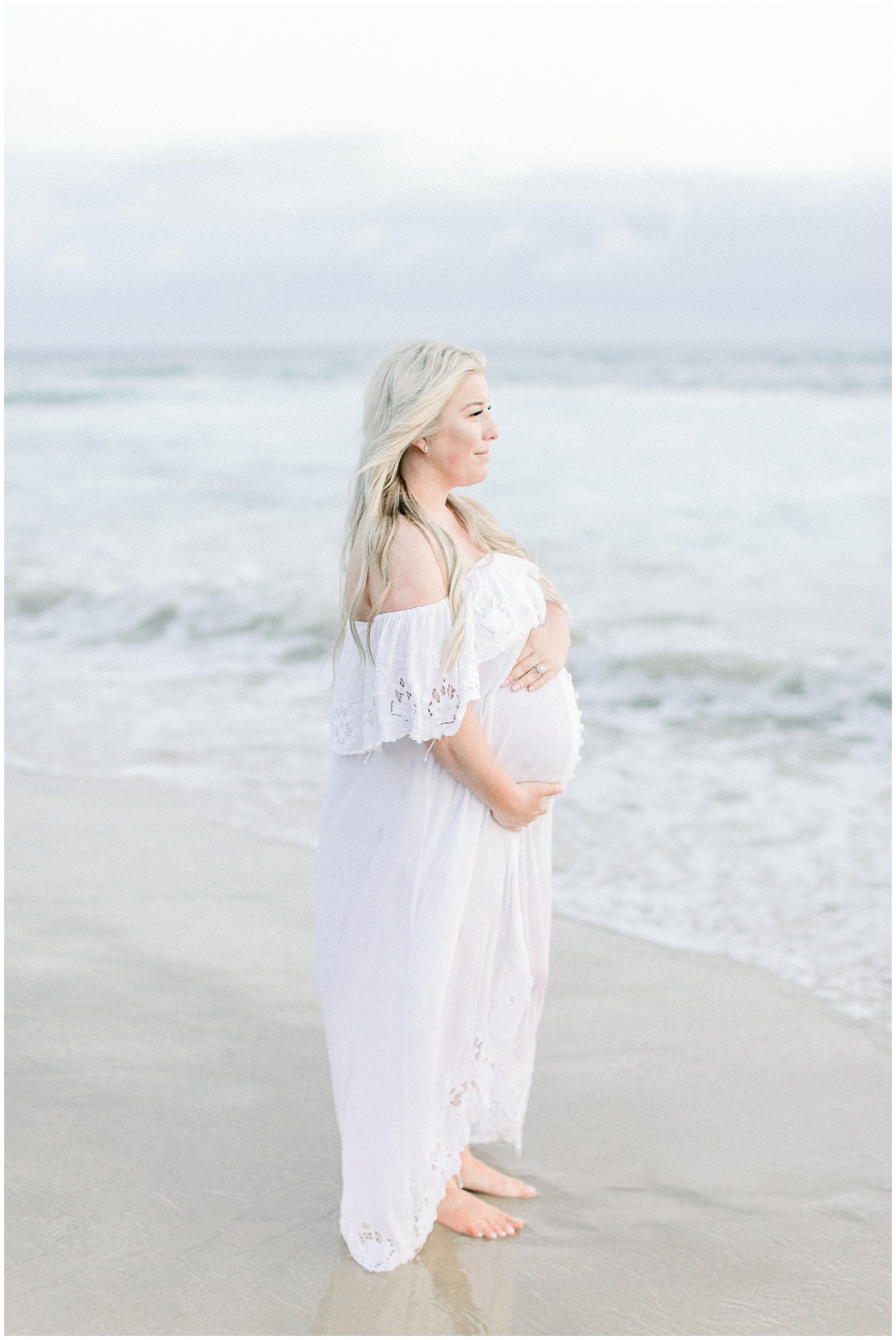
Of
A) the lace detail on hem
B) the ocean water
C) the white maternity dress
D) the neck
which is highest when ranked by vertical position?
the neck

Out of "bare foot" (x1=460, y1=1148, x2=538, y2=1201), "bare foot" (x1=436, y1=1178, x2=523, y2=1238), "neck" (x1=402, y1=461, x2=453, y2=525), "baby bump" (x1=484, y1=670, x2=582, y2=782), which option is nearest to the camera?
"neck" (x1=402, y1=461, x2=453, y2=525)

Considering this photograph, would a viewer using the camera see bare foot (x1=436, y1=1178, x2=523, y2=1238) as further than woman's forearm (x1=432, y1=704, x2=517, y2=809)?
Yes

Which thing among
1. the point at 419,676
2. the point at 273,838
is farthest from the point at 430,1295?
the point at 273,838

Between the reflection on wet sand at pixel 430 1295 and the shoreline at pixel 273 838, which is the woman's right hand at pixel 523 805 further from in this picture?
the shoreline at pixel 273 838

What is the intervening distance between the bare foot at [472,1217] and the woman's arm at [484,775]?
36.6 inches

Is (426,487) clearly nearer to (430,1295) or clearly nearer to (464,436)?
Answer: (464,436)

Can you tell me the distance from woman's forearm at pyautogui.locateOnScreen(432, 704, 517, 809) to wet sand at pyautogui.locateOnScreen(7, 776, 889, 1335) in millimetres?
1082

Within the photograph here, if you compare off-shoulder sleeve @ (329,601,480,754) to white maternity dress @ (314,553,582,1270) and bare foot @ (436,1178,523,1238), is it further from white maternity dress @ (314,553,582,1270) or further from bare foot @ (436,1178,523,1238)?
bare foot @ (436,1178,523,1238)

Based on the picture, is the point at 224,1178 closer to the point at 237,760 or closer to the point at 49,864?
the point at 49,864

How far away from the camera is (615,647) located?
896 centimetres

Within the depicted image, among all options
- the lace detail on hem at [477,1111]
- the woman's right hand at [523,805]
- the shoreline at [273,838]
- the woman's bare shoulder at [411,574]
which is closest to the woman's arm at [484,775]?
the woman's right hand at [523,805]

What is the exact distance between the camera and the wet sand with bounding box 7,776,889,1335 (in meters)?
2.67

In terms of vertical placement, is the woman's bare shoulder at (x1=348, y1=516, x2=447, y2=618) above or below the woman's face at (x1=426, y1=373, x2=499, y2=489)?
below

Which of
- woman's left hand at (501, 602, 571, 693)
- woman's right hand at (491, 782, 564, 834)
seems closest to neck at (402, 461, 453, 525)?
woman's left hand at (501, 602, 571, 693)
